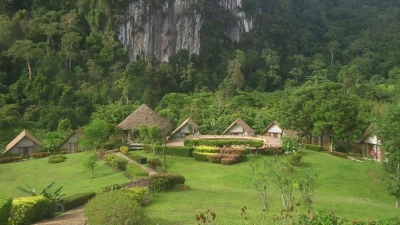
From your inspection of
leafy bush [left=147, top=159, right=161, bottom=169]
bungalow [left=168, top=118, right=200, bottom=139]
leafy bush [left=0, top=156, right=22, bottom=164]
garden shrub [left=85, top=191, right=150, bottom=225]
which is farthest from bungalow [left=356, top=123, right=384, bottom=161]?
leafy bush [left=0, top=156, right=22, bottom=164]

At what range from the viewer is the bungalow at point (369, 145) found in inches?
1375

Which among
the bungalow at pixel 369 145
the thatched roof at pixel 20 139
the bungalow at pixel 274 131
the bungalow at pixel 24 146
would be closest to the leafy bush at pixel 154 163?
the bungalow at pixel 24 146

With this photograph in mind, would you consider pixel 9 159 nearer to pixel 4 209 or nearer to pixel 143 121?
pixel 143 121

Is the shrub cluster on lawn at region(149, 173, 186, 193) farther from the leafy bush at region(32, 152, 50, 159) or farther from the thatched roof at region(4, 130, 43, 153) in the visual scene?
the thatched roof at region(4, 130, 43, 153)

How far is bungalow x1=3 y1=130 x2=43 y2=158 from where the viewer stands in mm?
36844

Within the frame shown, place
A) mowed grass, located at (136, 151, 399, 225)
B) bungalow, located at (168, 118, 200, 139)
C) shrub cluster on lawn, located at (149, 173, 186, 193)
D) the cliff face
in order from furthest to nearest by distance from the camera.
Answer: the cliff face < bungalow, located at (168, 118, 200, 139) < shrub cluster on lawn, located at (149, 173, 186, 193) < mowed grass, located at (136, 151, 399, 225)

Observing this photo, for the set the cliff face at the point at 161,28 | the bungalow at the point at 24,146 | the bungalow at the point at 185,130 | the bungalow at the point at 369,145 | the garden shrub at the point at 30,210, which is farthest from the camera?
the cliff face at the point at 161,28

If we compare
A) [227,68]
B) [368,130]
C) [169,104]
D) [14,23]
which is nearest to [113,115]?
[169,104]

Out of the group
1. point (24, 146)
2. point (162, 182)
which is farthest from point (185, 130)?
point (162, 182)

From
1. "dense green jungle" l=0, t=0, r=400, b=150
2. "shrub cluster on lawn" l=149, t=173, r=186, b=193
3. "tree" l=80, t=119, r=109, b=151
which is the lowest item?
"shrub cluster on lawn" l=149, t=173, r=186, b=193

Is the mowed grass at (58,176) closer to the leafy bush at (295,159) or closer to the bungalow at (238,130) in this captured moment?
the leafy bush at (295,159)

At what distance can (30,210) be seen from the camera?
48.0ft

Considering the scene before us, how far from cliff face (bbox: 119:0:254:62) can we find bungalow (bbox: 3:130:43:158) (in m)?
35.2

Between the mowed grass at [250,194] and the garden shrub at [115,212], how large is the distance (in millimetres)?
1634
